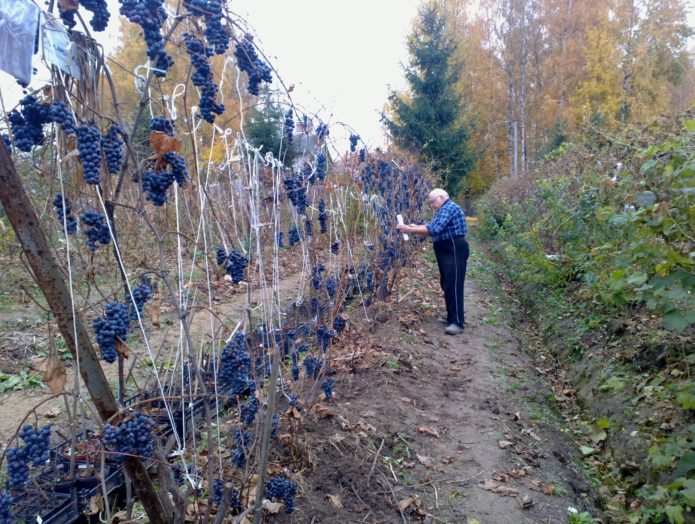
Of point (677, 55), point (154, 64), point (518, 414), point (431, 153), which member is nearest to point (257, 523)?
point (154, 64)

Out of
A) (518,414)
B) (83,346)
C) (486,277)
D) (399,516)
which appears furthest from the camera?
(486,277)

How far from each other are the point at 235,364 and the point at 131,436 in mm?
618

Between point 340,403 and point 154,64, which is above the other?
point 154,64

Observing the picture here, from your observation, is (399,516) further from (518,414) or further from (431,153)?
(431,153)

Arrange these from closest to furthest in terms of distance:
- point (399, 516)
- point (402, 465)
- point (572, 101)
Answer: point (399, 516) < point (402, 465) < point (572, 101)

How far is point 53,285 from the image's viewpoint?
1.55 metres

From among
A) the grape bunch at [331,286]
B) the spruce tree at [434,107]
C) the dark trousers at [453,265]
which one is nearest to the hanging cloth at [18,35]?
the grape bunch at [331,286]

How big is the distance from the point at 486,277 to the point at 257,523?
916 centimetres

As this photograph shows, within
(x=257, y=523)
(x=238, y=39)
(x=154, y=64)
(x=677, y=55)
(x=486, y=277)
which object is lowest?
(x=486, y=277)

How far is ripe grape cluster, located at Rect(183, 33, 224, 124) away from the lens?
5.75 feet

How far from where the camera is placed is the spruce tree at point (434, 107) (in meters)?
19.0

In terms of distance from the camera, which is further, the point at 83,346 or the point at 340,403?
the point at 340,403

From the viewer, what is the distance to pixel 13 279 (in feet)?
22.9

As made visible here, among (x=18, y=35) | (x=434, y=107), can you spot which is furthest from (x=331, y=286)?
(x=434, y=107)
